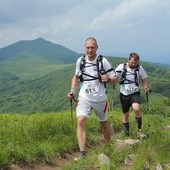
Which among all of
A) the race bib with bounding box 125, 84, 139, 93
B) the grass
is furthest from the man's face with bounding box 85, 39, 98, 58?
the race bib with bounding box 125, 84, 139, 93

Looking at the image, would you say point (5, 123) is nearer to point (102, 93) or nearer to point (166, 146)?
point (102, 93)

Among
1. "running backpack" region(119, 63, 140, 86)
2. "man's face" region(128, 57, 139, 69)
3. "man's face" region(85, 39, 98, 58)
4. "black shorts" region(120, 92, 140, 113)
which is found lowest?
"black shorts" region(120, 92, 140, 113)

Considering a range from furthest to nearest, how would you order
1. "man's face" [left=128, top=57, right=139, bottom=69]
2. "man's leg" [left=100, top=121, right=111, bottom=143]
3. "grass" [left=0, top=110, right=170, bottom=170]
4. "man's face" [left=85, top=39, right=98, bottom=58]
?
"man's face" [left=128, top=57, right=139, bottom=69], "man's leg" [left=100, top=121, right=111, bottom=143], "man's face" [left=85, top=39, right=98, bottom=58], "grass" [left=0, top=110, right=170, bottom=170]

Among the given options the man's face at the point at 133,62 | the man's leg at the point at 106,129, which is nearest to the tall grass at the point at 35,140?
the man's leg at the point at 106,129

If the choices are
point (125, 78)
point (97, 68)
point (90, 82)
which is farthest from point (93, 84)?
point (125, 78)

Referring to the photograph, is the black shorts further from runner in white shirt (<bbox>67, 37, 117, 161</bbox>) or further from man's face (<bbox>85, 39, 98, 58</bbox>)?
man's face (<bbox>85, 39, 98, 58</bbox>)

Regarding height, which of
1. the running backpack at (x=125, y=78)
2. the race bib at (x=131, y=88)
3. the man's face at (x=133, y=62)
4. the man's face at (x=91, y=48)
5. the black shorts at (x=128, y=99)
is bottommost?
the black shorts at (x=128, y=99)

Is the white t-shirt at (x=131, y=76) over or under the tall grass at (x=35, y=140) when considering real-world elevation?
over

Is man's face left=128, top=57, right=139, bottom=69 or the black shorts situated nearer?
man's face left=128, top=57, right=139, bottom=69

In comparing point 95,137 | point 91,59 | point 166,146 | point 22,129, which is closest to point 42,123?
point 22,129

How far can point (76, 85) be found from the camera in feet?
32.0

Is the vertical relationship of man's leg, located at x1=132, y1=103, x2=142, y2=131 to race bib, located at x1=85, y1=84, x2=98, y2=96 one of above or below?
below

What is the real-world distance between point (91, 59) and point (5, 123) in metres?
4.39

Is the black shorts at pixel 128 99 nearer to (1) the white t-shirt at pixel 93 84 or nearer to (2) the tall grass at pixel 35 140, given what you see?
(2) the tall grass at pixel 35 140
